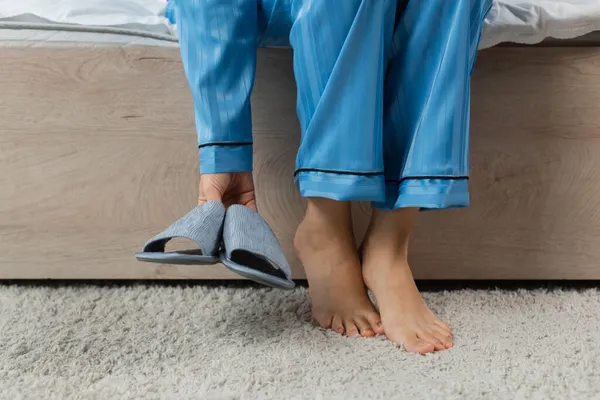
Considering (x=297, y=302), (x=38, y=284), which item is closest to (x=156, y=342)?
(x=297, y=302)

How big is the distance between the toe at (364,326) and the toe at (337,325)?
20 millimetres

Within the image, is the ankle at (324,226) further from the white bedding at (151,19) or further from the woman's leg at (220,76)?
the white bedding at (151,19)

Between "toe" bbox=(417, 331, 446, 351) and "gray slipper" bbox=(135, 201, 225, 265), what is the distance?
270mm

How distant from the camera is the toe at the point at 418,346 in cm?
76

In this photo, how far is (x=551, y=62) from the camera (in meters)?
0.93

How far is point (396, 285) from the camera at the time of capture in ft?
2.71

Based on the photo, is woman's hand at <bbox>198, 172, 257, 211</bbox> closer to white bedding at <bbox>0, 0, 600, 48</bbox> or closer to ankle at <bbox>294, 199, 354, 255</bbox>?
ankle at <bbox>294, 199, 354, 255</bbox>

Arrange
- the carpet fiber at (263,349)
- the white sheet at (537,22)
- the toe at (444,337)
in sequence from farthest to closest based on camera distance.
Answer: the white sheet at (537,22) < the toe at (444,337) < the carpet fiber at (263,349)

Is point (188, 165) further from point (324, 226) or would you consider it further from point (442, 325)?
point (442, 325)

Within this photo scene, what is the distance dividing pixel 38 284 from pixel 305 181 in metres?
0.50

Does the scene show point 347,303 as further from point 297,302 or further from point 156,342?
point 156,342

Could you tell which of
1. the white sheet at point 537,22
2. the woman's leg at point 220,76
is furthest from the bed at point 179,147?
the woman's leg at point 220,76

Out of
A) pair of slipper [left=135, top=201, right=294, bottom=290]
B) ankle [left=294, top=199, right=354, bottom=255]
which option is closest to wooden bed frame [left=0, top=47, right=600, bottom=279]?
ankle [left=294, top=199, right=354, bottom=255]

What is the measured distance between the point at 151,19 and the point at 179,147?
20cm
